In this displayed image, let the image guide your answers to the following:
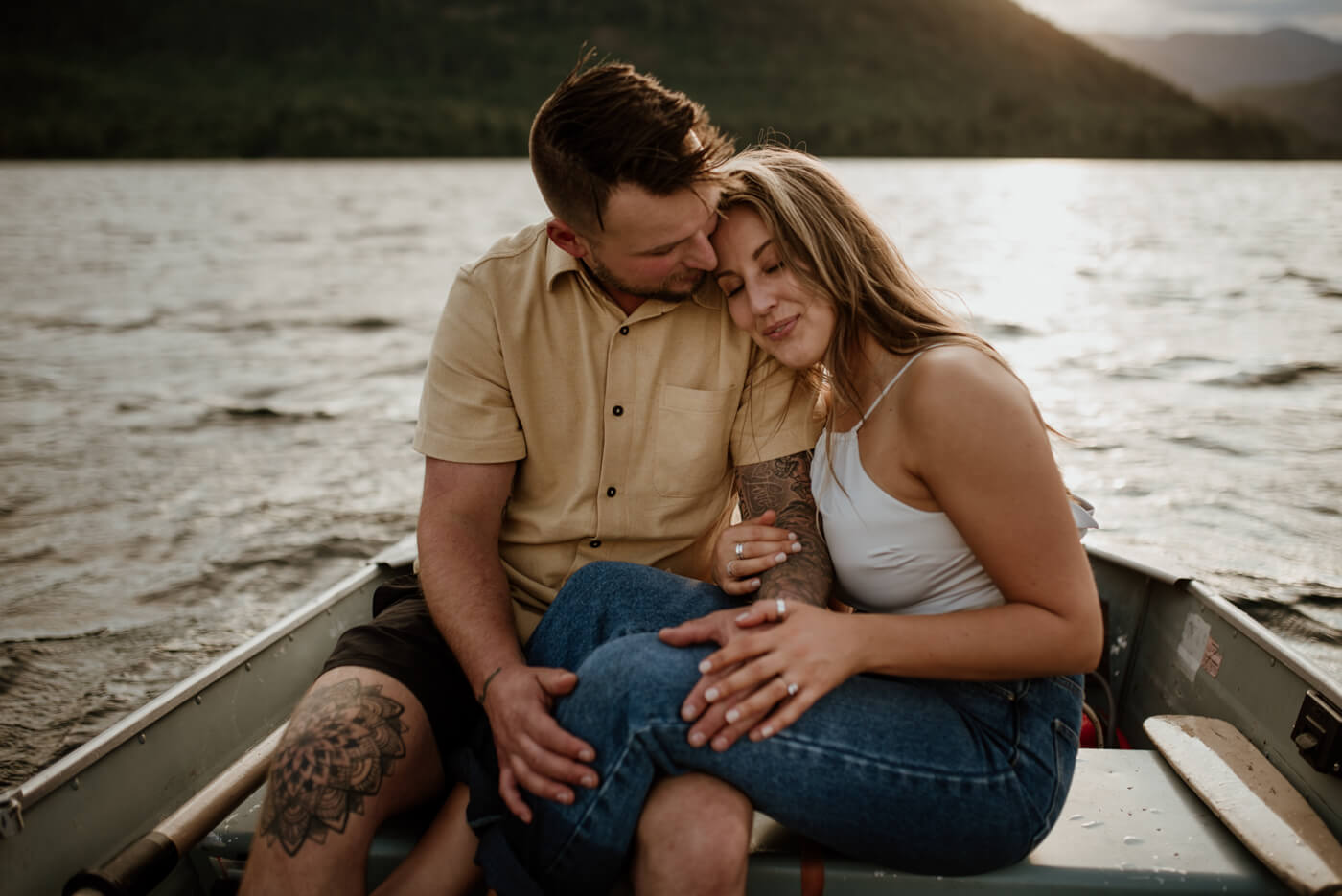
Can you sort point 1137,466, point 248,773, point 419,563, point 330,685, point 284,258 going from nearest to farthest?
point 330,685
point 248,773
point 419,563
point 1137,466
point 284,258

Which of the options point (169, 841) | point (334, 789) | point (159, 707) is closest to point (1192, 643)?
point (334, 789)

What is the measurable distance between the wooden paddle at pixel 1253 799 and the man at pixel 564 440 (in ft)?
3.10

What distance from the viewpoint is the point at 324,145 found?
84312 millimetres

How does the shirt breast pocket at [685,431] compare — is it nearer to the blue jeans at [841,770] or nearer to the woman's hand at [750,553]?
the woman's hand at [750,553]

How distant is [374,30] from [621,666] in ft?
445

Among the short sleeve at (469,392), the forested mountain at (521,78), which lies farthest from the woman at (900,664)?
the forested mountain at (521,78)

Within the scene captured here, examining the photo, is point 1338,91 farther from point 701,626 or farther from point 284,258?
point 701,626

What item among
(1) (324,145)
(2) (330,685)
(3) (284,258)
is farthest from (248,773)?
(1) (324,145)

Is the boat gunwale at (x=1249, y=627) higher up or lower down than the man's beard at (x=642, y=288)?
lower down

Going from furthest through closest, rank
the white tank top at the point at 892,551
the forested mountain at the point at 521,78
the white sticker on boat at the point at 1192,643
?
1. the forested mountain at the point at 521,78
2. the white sticker on boat at the point at 1192,643
3. the white tank top at the point at 892,551

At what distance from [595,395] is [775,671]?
3.44 feet

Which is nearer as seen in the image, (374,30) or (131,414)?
(131,414)

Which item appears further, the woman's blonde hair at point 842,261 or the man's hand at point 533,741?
the woman's blonde hair at point 842,261

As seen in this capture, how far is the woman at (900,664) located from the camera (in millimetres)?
1731
